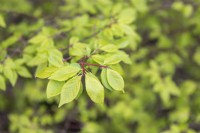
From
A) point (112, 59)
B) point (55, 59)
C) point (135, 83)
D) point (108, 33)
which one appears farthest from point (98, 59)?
point (135, 83)

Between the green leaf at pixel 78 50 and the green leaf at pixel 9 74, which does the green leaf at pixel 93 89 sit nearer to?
the green leaf at pixel 78 50

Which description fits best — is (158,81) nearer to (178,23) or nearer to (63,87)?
(178,23)

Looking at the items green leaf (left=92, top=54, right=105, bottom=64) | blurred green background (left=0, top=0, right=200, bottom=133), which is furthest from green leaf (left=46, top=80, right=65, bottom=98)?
blurred green background (left=0, top=0, right=200, bottom=133)

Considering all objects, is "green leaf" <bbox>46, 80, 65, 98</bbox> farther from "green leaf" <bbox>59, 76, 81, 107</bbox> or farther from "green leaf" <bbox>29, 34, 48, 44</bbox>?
"green leaf" <bbox>29, 34, 48, 44</bbox>

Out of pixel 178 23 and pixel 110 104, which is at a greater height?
pixel 178 23

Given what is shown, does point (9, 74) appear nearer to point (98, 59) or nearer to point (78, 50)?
point (78, 50)

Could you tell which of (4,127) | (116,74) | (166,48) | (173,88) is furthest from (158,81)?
(4,127)
